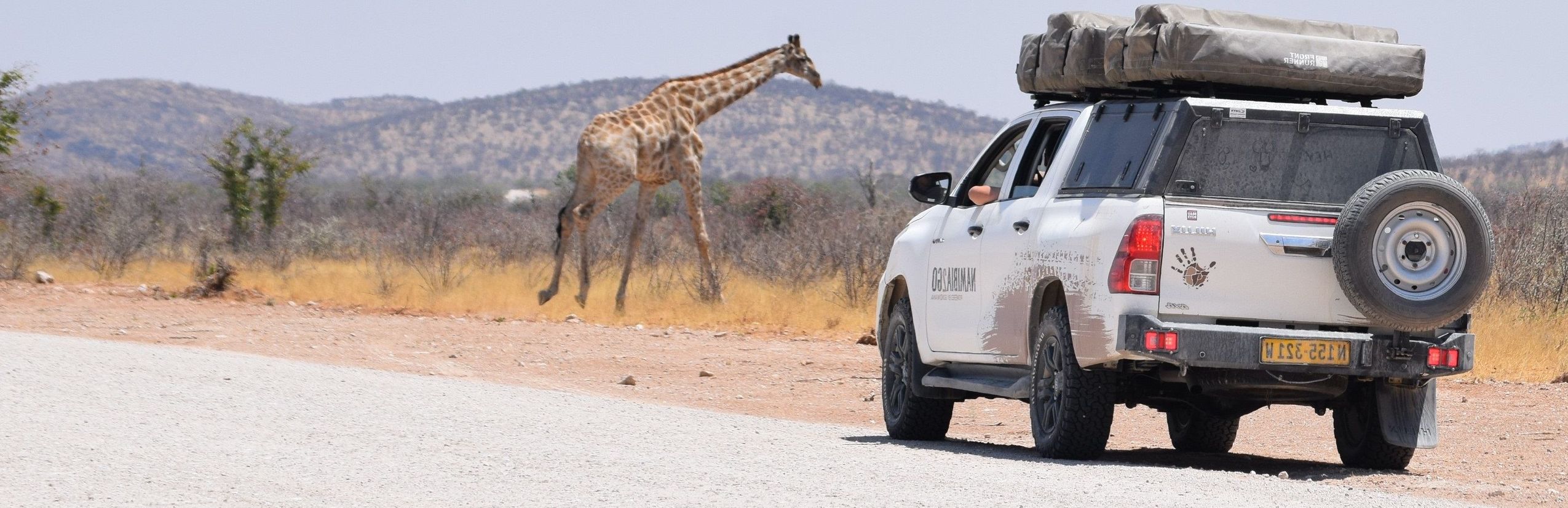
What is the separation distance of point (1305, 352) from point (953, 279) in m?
2.27

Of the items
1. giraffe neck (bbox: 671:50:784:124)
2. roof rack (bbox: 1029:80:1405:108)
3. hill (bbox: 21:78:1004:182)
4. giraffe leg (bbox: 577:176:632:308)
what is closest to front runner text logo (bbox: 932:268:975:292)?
roof rack (bbox: 1029:80:1405:108)

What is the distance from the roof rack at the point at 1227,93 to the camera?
27.8 ft

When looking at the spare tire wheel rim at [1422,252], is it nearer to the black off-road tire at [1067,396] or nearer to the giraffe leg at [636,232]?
the black off-road tire at [1067,396]

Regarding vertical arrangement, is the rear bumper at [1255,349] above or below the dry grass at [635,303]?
above

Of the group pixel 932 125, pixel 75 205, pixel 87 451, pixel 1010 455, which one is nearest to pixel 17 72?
pixel 75 205

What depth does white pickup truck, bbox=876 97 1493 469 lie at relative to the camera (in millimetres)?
7695

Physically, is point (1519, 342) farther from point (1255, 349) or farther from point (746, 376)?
point (1255, 349)

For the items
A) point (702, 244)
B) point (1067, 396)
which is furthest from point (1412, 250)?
point (702, 244)

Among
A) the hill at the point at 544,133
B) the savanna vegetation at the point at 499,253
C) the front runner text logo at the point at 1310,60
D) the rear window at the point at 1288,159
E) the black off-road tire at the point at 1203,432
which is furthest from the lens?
the hill at the point at 544,133

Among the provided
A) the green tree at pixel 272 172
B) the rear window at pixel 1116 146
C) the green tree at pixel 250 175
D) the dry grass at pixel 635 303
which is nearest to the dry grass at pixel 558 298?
the dry grass at pixel 635 303

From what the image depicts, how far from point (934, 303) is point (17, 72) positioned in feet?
63.9

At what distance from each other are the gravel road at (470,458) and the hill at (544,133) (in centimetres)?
8841

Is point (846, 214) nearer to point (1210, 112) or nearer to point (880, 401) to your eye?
point (880, 401)

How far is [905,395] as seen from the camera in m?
10.2
